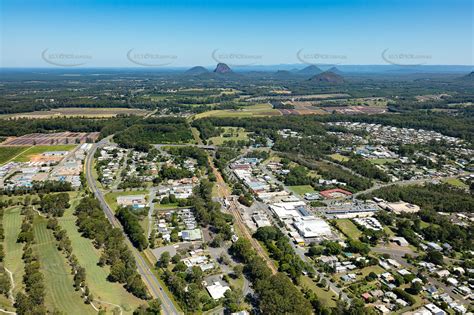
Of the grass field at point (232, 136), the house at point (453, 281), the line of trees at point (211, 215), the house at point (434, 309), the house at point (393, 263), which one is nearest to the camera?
the house at point (434, 309)

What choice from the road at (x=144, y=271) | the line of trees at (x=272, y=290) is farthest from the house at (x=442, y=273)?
the road at (x=144, y=271)

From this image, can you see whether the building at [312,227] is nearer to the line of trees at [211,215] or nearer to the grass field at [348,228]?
the grass field at [348,228]

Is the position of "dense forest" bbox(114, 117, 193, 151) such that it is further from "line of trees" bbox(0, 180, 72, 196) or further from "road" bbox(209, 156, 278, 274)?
"line of trees" bbox(0, 180, 72, 196)

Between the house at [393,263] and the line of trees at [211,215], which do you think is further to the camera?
the line of trees at [211,215]

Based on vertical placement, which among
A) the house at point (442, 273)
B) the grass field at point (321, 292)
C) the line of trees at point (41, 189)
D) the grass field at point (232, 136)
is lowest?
the house at point (442, 273)

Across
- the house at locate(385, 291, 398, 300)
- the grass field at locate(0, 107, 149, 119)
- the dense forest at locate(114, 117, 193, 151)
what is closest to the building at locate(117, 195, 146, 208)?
the dense forest at locate(114, 117, 193, 151)

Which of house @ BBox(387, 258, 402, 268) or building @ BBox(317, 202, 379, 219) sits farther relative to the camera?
building @ BBox(317, 202, 379, 219)

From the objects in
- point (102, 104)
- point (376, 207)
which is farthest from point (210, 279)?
point (102, 104)
